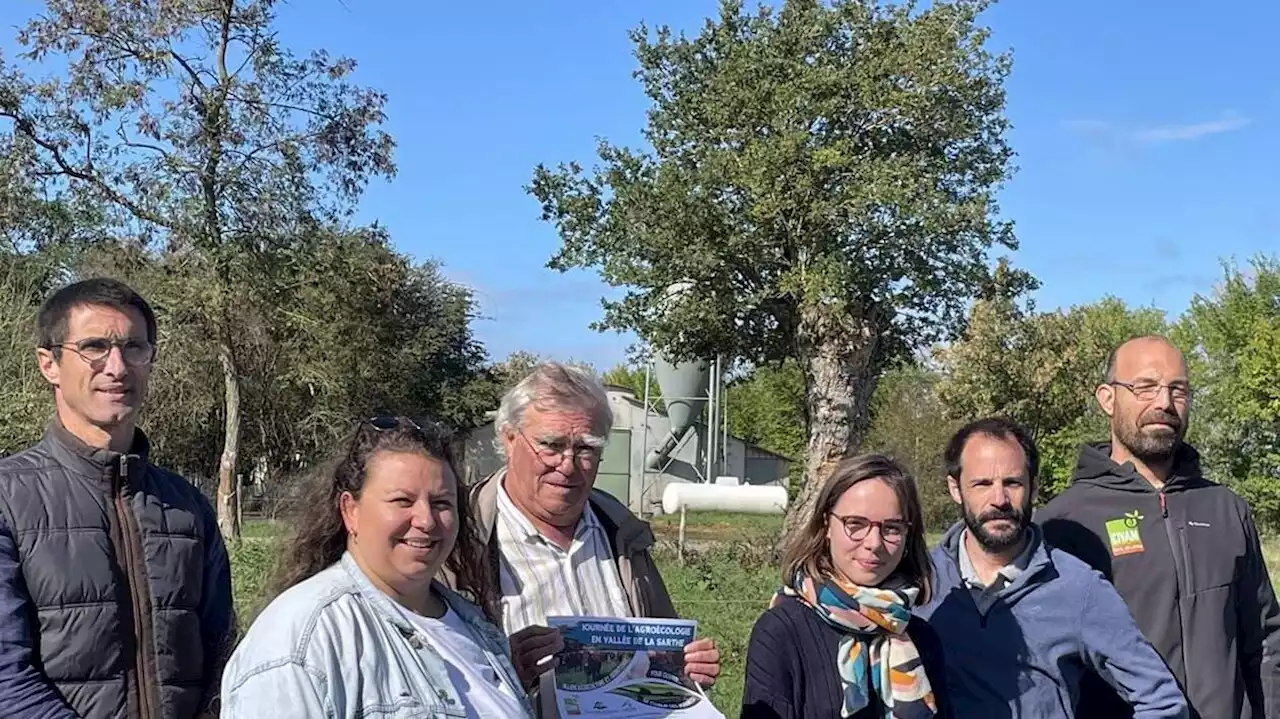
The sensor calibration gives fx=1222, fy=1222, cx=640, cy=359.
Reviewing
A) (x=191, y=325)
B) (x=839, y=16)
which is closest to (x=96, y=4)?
(x=191, y=325)

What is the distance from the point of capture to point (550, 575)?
3.54 m

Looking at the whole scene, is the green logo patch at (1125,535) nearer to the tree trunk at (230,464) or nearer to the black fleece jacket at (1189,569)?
the black fleece jacket at (1189,569)

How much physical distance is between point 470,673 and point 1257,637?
10.7 ft

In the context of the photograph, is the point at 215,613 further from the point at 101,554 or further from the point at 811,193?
the point at 811,193

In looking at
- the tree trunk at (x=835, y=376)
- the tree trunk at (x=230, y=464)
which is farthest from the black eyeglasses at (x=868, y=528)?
the tree trunk at (x=835, y=376)

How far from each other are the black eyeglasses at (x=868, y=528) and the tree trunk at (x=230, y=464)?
692 inches

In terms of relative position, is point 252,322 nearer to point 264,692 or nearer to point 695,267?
point 695,267

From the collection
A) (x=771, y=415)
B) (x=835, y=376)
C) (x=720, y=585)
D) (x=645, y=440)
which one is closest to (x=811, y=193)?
(x=835, y=376)

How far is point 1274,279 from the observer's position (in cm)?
4031

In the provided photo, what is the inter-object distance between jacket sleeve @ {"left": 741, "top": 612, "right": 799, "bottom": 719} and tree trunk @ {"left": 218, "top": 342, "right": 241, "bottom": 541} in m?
17.5

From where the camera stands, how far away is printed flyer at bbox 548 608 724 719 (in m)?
2.95

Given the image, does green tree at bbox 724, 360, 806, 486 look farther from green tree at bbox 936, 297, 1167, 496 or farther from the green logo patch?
the green logo patch

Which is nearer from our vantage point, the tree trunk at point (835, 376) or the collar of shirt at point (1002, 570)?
the collar of shirt at point (1002, 570)

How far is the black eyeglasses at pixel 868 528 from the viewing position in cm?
321
